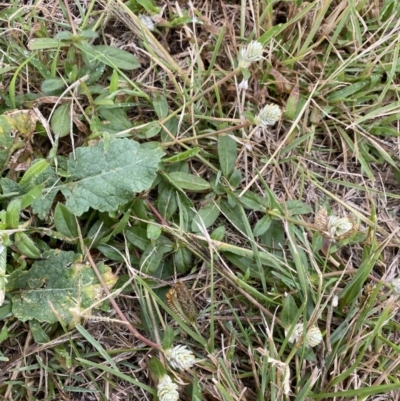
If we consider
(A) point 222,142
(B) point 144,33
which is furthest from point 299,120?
(B) point 144,33

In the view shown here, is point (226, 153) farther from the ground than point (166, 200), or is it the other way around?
point (226, 153)

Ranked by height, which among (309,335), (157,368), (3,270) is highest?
(3,270)

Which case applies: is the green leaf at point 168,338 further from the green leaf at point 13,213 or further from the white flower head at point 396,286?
the white flower head at point 396,286

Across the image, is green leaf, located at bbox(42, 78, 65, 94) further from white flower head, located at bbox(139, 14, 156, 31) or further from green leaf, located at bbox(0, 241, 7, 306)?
green leaf, located at bbox(0, 241, 7, 306)

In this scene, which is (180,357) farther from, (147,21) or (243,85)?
(147,21)

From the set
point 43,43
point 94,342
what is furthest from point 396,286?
point 43,43

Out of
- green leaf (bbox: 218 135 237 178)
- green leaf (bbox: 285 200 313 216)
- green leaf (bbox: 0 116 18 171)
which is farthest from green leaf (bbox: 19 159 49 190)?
green leaf (bbox: 285 200 313 216)

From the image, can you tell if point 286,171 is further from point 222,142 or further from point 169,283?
point 169,283
